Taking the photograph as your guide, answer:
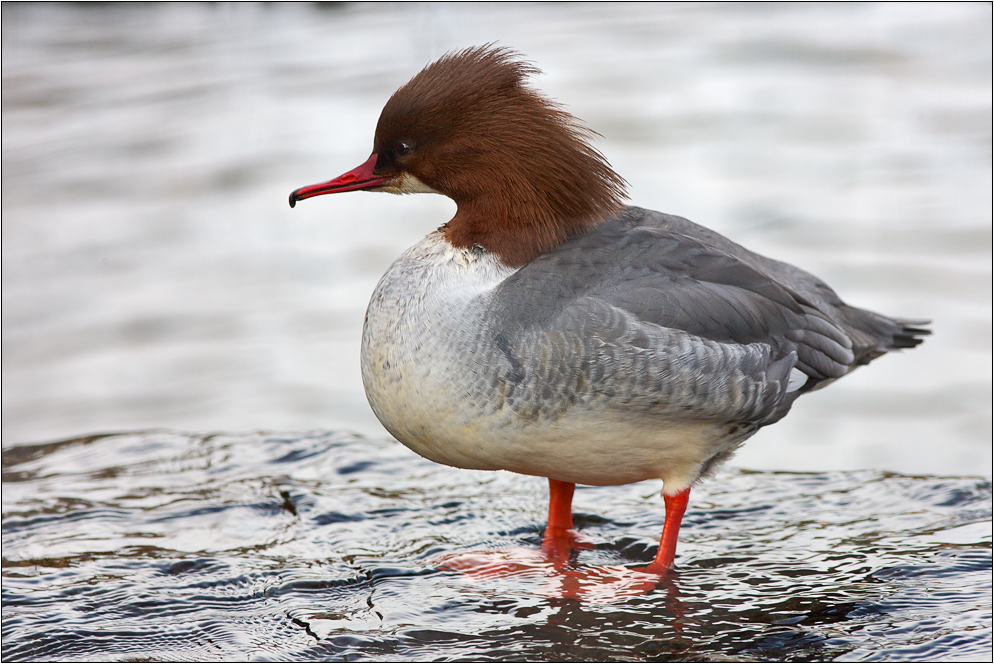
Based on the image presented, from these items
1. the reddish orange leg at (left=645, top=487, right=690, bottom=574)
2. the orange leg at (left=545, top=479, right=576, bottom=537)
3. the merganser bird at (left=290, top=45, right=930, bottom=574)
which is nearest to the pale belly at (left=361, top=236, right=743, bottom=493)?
the merganser bird at (left=290, top=45, right=930, bottom=574)

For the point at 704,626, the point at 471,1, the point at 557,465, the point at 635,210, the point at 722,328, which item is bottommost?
the point at 704,626

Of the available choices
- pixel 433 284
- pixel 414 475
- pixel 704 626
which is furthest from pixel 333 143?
pixel 704 626

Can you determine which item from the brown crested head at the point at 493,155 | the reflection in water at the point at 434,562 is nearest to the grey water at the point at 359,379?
the reflection in water at the point at 434,562

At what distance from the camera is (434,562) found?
13.2 feet

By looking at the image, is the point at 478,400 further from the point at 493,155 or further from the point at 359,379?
the point at 359,379

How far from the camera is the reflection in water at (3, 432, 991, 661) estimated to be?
338 cm

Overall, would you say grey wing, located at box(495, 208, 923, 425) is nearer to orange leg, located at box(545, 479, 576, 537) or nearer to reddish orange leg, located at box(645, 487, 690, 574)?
reddish orange leg, located at box(645, 487, 690, 574)

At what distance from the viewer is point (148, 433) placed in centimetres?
543

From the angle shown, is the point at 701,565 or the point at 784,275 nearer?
the point at 701,565

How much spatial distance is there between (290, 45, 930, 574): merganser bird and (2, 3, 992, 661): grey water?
0.51m

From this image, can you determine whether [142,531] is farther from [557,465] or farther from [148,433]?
[557,465]

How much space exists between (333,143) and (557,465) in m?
6.68

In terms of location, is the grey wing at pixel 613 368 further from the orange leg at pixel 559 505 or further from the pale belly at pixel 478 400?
the orange leg at pixel 559 505

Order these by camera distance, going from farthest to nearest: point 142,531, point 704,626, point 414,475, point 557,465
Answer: point 414,475 → point 142,531 → point 557,465 → point 704,626
